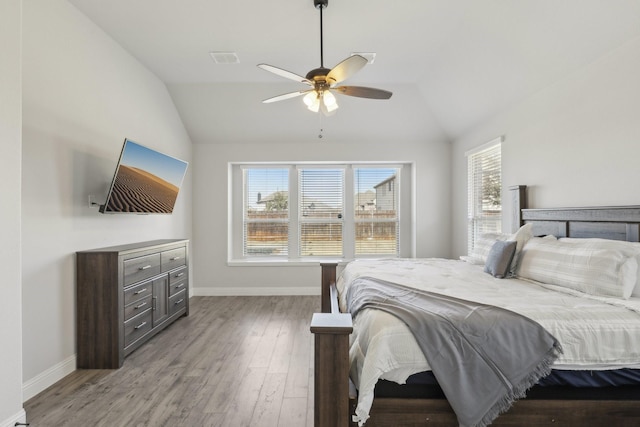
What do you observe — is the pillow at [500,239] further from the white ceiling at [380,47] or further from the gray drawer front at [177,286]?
the gray drawer front at [177,286]

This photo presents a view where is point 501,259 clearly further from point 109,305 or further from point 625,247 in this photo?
point 109,305

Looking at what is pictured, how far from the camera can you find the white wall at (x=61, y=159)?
7.92 ft

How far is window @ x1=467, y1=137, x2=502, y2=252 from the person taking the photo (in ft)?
13.2

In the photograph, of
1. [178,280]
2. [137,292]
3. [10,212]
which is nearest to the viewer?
[10,212]

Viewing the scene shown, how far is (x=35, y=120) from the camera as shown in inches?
96.7

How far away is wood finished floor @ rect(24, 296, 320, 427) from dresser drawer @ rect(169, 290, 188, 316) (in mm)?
201

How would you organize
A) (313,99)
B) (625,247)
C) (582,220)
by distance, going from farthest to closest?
(313,99)
(582,220)
(625,247)

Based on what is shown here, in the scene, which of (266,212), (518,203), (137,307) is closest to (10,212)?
(137,307)

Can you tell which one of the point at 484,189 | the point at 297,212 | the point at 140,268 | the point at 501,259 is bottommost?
the point at 140,268

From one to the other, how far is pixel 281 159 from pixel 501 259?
11.7ft

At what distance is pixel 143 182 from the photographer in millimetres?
3365

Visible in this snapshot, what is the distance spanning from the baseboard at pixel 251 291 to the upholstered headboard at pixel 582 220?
3137 mm

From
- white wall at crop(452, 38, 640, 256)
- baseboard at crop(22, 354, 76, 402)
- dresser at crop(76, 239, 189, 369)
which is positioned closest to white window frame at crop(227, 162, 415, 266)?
white wall at crop(452, 38, 640, 256)

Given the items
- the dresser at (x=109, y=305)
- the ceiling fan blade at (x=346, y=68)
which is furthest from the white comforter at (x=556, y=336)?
the dresser at (x=109, y=305)
